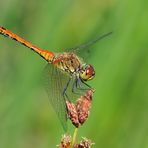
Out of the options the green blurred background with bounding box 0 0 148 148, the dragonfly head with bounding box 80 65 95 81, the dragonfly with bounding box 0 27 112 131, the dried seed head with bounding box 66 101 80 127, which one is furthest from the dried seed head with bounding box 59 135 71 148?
the green blurred background with bounding box 0 0 148 148

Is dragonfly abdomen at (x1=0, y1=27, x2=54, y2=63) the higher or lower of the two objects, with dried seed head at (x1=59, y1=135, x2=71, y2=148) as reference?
higher

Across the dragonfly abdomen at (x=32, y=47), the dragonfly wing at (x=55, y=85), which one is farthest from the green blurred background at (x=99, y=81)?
the dragonfly wing at (x=55, y=85)

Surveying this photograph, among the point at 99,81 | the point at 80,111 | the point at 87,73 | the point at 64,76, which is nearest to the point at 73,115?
the point at 80,111

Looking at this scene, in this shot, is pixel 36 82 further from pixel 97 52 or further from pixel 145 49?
pixel 145 49

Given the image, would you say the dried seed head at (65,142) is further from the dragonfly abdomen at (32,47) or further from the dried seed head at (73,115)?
the dragonfly abdomen at (32,47)

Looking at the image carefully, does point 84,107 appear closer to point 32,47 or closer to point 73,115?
point 73,115

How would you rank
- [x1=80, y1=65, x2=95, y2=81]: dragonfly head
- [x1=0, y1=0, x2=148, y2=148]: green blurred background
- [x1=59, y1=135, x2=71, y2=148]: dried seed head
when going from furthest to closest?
[x1=0, y1=0, x2=148, y2=148]: green blurred background
[x1=80, y1=65, x2=95, y2=81]: dragonfly head
[x1=59, y1=135, x2=71, y2=148]: dried seed head

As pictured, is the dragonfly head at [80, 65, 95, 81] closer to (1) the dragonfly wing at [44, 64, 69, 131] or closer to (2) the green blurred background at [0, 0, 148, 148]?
(1) the dragonfly wing at [44, 64, 69, 131]

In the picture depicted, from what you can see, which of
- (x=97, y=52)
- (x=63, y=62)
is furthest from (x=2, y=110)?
(x=97, y=52)
